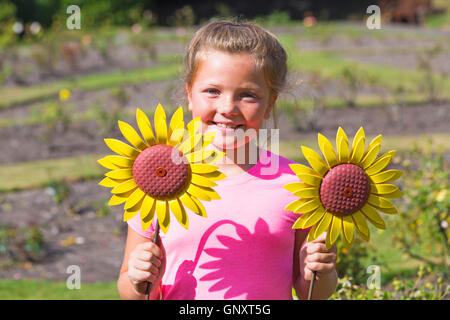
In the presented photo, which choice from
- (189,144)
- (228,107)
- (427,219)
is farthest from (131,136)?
(427,219)

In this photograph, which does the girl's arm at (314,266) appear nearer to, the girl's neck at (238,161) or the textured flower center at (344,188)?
the textured flower center at (344,188)

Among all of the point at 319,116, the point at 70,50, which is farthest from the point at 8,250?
the point at 70,50

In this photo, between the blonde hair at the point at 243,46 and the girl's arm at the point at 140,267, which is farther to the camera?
the blonde hair at the point at 243,46

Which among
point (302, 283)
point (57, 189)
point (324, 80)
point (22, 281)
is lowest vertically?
point (22, 281)

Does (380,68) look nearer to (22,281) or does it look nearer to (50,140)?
(50,140)

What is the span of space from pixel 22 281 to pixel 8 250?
0.50m

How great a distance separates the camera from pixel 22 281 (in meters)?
3.83

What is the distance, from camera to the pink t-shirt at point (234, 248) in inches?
70.9

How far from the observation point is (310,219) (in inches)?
66.1

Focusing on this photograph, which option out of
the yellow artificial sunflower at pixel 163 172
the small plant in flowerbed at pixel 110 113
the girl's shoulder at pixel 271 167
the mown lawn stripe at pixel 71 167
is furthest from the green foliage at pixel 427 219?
the small plant in flowerbed at pixel 110 113

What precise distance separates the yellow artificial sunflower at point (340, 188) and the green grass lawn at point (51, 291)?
6.69 ft

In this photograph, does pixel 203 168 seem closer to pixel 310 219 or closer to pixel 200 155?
pixel 200 155

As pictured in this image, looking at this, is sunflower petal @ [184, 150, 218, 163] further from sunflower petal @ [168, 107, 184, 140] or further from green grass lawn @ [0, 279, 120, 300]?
green grass lawn @ [0, 279, 120, 300]

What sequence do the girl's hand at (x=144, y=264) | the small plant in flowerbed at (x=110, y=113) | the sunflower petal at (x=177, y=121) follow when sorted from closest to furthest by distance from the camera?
the sunflower petal at (x=177, y=121), the girl's hand at (x=144, y=264), the small plant in flowerbed at (x=110, y=113)
